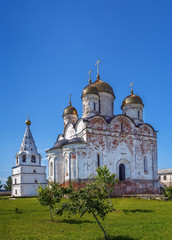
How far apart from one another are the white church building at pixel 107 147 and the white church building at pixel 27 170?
7776mm

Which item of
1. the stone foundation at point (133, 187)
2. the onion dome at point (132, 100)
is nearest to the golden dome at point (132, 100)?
the onion dome at point (132, 100)

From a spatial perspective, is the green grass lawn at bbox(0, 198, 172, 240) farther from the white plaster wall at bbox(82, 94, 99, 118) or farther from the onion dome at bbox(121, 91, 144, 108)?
the onion dome at bbox(121, 91, 144, 108)

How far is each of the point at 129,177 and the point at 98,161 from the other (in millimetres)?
4198

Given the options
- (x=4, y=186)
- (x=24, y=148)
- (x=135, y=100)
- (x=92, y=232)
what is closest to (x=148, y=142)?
(x=135, y=100)

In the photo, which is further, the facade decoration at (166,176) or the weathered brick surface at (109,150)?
the facade decoration at (166,176)

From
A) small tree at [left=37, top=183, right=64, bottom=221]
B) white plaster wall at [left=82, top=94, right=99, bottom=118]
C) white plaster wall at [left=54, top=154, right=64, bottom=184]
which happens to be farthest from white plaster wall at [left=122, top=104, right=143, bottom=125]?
small tree at [left=37, top=183, right=64, bottom=221]

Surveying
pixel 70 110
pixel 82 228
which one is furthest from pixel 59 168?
pixel 82 228

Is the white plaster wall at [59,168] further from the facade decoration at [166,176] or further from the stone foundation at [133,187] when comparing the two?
the facade decoration at [166,176]

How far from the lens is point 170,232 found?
878 cm

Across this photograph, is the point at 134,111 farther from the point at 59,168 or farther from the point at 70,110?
the point at 59,168

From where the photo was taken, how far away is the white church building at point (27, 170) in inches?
1268

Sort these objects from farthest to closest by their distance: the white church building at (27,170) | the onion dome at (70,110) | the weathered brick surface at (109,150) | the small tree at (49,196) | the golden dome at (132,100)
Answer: the white church building at (27,170), the onion dome at (70,110), the golden dome at (132,100), the weathered brick surface at (109,150), the small tree at (49,196)

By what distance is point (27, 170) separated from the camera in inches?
1292

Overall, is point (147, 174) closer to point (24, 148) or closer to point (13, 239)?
point (24, 148)
